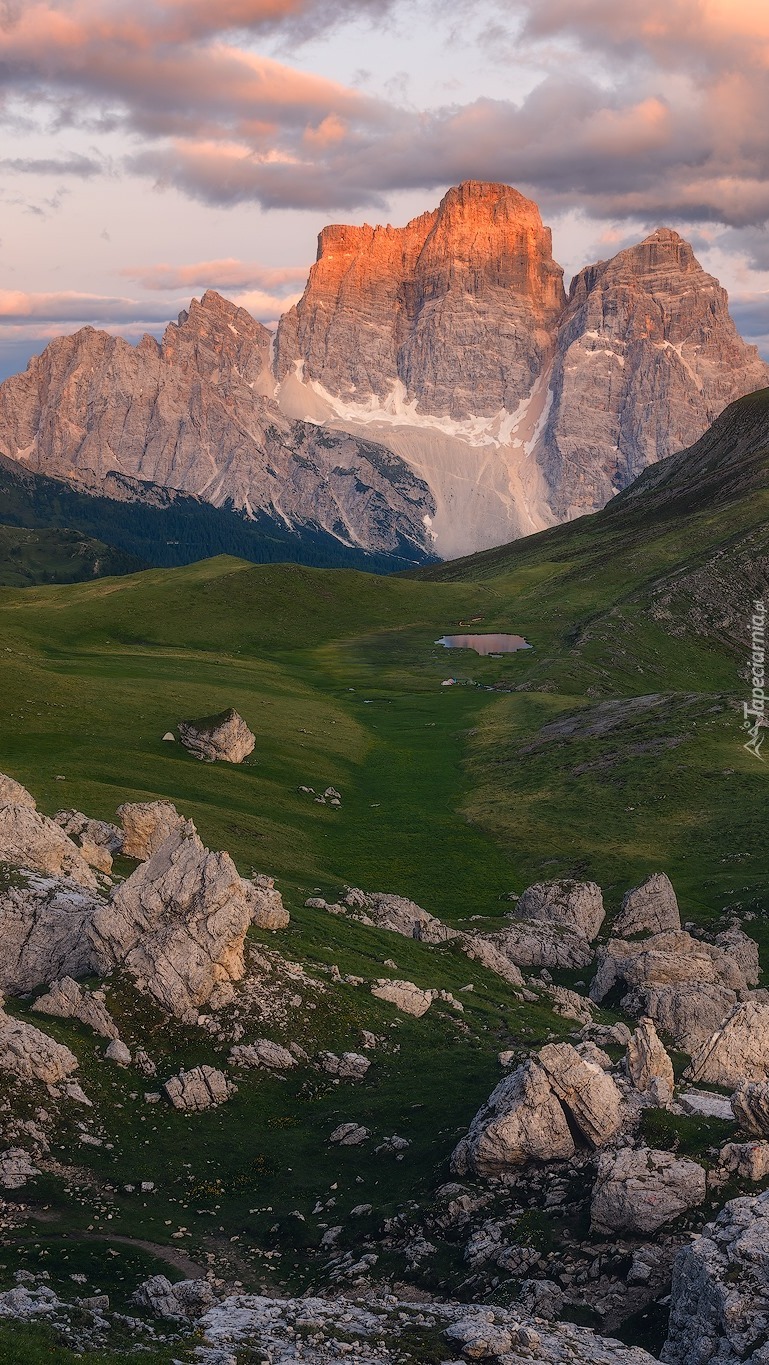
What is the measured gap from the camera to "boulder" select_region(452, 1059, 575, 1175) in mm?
46000

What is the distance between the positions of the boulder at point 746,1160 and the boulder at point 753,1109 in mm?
1882

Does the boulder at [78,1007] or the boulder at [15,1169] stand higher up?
the boulder at [78,1007]

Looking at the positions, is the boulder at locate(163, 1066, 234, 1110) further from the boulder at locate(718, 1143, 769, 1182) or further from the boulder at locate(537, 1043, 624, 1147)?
the boulder at locate(718, 1143, 769, 1182)

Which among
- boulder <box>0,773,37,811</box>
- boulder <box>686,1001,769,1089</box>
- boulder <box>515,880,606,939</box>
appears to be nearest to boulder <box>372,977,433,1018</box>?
boulder <box>686,1001,769,1089</box>

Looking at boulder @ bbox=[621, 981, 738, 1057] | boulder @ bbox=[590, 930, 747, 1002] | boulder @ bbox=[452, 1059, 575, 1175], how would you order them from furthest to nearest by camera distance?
1. boulder @ bbox=[590, 930, 747, 1002]
2. boulder @ bbox=[621, 981, 738, 1057]
3. boulder @ bbox=[452, 1059, 575, 1175]

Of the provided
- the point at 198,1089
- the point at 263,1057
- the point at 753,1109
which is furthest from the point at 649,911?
the point at 198,1089

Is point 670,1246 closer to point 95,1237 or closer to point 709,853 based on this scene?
point 95,1237

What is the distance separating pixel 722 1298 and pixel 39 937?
129ft

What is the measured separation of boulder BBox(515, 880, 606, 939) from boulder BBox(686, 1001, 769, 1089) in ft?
112

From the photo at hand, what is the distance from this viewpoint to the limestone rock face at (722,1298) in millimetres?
34719

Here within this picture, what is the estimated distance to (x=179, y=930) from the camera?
6019cm

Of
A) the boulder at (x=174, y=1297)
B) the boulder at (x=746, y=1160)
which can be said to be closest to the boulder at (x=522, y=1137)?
the boulder at (x=746, y=1160)

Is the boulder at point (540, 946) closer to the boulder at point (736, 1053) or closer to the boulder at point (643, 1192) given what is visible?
the boulder at point (736, 1053)

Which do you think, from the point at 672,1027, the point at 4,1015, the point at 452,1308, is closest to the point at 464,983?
the point at 672,1027
